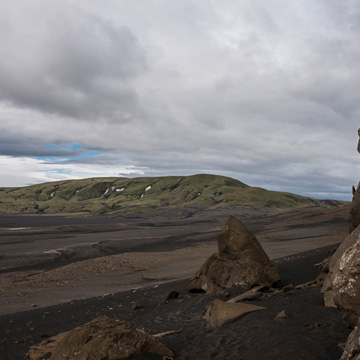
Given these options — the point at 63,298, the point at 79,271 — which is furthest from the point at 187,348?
the point at 79,271

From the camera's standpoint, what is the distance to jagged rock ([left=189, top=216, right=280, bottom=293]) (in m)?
14.0

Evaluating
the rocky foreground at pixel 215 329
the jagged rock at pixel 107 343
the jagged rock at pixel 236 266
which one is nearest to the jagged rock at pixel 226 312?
the rocky foreground at pixel 215 329

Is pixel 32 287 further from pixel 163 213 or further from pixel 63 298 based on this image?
pixel 163 213

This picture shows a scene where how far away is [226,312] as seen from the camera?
920 centimetres

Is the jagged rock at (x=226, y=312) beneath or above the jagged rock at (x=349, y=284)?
beneath

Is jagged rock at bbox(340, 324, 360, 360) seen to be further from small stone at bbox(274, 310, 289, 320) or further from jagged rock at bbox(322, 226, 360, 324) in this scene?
small stone at bbox(274, 310, 289, 320)

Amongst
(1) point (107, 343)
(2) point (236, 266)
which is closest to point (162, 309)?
(2) point (236, 266)

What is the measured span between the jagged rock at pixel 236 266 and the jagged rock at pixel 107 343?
22.4 feet

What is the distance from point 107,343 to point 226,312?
11.3 feet

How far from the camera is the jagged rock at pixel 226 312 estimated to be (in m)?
9.03

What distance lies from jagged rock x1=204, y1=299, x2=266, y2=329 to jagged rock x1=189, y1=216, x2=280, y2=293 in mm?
4265

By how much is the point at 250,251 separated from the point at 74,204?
19209 cm

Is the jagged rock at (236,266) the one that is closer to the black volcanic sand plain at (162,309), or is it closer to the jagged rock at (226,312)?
the black volcanic sand plain at (162,309)

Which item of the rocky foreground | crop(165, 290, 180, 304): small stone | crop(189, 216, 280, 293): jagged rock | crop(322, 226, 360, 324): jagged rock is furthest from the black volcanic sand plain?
crop(189, 216, 280, 293): jagged rock
